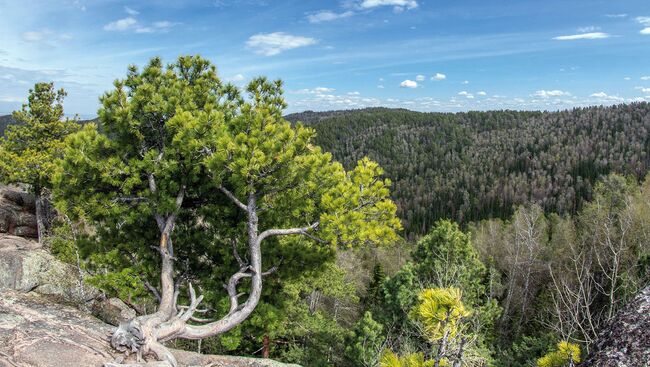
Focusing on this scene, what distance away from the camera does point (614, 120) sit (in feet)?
636

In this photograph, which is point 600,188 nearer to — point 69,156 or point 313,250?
point 313,250

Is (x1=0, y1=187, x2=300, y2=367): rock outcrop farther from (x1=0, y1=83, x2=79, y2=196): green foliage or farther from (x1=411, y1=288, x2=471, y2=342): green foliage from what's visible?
(x1=0, y1=83, x2=79, y2=196): green foliage

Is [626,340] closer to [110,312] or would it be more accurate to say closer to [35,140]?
[110,312]

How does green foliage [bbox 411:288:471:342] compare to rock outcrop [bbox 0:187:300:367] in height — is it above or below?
above

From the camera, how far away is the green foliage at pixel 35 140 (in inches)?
882

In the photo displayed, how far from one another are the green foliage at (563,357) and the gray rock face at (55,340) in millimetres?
5249

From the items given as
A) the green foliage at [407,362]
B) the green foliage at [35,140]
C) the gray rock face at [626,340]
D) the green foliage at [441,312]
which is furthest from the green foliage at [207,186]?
the green foliage at [35,140]

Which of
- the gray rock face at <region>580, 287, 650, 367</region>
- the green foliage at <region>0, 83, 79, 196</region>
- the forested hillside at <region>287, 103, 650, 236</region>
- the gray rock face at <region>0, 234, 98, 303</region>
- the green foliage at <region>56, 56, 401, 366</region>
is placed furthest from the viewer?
the forested hillside at <region>287, 103, 650, 236</region>

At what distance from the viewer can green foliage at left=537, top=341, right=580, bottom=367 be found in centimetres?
374

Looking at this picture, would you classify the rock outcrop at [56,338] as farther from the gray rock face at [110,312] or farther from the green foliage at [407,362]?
the green foliage at [407,362]

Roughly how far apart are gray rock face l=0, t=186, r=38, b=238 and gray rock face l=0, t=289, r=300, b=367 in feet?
70.5

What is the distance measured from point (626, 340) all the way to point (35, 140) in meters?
30.7

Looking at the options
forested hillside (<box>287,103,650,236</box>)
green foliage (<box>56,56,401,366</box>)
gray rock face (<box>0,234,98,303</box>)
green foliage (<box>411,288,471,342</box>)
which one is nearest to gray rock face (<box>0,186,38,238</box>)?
gray rock face (<box>0,234,98,303</box>)

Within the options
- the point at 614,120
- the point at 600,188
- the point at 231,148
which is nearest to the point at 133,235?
the point at 231,148
